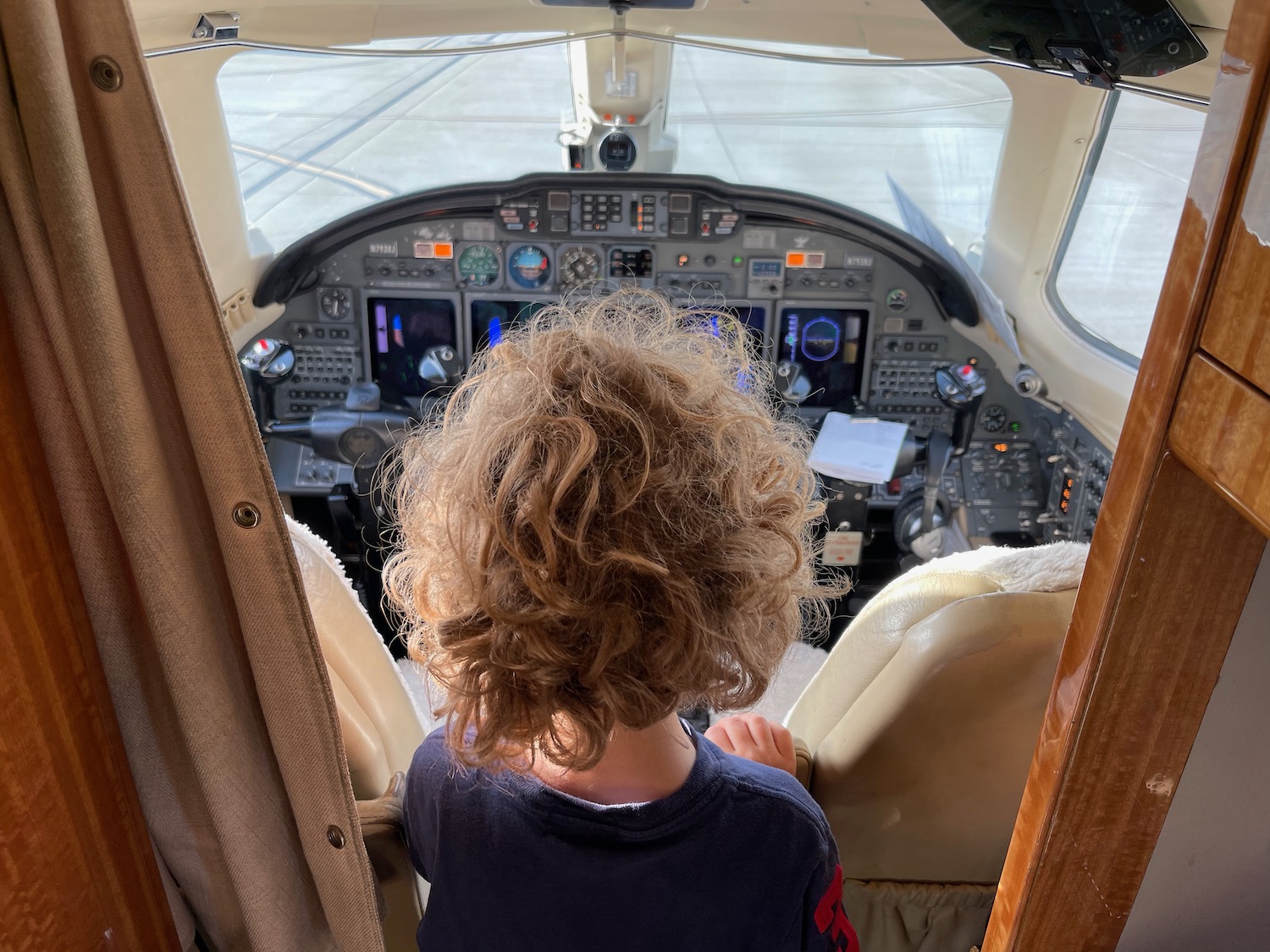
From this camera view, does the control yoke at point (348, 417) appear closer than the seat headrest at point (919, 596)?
No

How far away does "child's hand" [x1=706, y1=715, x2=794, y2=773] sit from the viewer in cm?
130

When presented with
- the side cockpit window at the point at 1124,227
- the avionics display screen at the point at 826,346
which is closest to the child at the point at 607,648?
the side cockpit window at the point at 1124,227

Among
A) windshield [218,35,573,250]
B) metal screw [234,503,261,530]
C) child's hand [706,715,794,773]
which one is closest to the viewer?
metal screw [234,503,261,530]

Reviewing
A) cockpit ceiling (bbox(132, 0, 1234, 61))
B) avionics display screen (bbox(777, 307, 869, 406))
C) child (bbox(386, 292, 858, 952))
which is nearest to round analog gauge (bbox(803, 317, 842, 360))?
avionics display screen (bbox(777, 307, 869, 406))

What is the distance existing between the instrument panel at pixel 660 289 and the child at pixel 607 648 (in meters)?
2.38

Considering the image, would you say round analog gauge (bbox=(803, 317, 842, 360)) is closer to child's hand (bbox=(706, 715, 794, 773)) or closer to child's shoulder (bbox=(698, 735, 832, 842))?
child's hand (bbox=(706, 715, 794, 773))

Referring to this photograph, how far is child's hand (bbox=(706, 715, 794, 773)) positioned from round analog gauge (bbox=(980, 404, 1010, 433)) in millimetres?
2277

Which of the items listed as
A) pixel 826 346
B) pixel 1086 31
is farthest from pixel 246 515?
pixel 826 346

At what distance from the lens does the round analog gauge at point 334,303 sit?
3.37m

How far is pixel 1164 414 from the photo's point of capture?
0.60 meters

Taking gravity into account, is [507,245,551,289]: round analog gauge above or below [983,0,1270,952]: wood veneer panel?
below

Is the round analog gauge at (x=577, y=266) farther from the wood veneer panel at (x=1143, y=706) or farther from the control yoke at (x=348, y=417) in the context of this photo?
the wood veneer panel at (x=1143, y=706)

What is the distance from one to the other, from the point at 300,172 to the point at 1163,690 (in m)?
7.86

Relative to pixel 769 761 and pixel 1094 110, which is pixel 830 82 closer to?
pixel 1094 110
